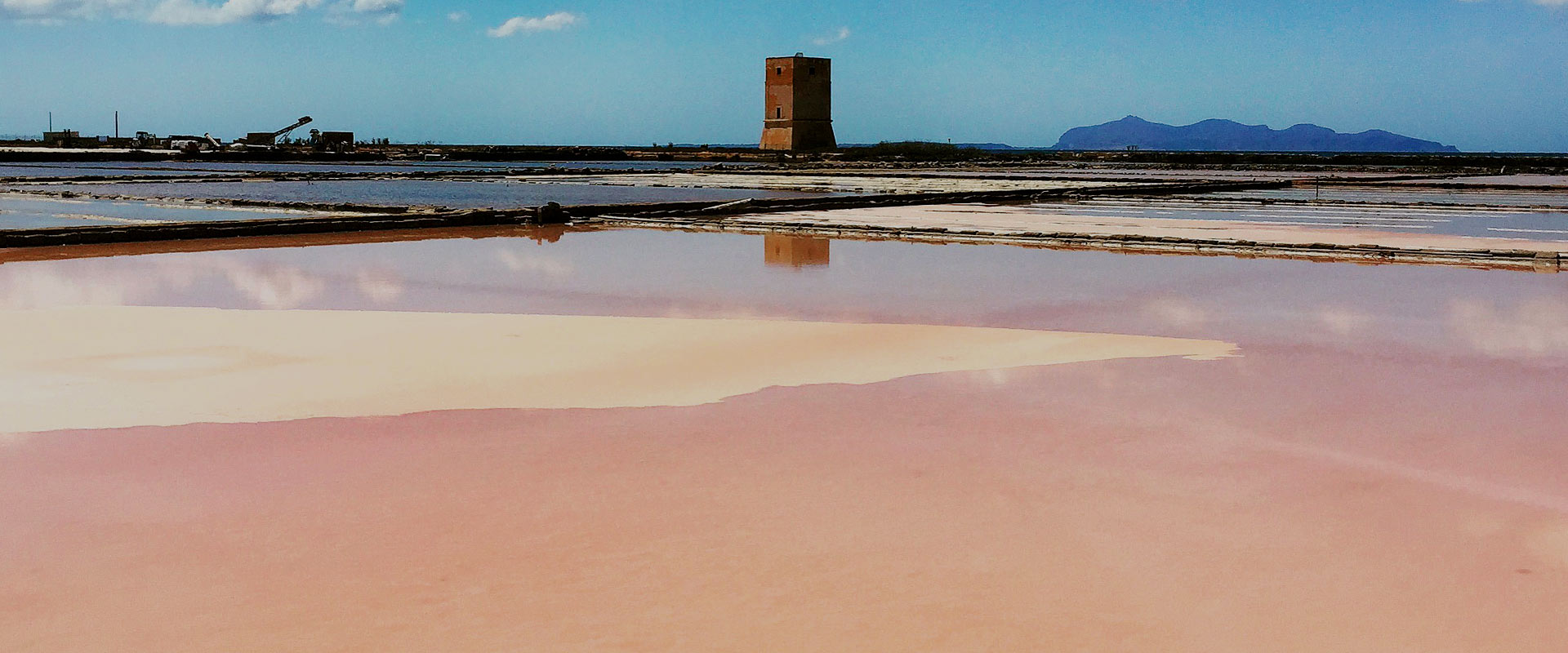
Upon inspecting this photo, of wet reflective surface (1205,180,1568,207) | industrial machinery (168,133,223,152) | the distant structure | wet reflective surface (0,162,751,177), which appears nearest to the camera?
wet reflective surface (1205,180,1568,207)

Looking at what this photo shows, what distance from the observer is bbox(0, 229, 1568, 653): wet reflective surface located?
2.84m

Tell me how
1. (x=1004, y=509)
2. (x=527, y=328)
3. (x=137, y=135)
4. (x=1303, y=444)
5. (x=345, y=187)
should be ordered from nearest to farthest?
(x=1004, y=509) → (x=1303, y=444) → (x=527, y=328) → (x=345, y=187) → (x=137, y=135)

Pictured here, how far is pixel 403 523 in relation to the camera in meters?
3.45

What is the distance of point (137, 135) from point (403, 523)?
80.3m

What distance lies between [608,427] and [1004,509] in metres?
1.42

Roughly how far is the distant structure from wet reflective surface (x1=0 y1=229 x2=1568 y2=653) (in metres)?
61.0

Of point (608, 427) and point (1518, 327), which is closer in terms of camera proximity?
point (608, 427)

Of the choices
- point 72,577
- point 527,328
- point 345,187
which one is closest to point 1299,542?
point 72,577

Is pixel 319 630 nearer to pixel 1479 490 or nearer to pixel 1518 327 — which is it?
pixel 1479 490

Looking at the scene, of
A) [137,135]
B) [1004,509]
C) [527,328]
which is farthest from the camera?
[137,135]

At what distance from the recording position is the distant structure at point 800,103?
6625cm

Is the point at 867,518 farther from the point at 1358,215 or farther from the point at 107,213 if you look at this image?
the point at 107,213

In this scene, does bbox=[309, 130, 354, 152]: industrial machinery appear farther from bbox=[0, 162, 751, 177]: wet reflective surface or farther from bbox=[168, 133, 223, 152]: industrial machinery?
bbox=[0, 162, 751, 177]: wet reflective surface

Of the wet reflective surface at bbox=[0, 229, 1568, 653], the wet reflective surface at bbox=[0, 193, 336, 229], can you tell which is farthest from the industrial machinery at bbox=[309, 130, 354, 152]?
the wet reflective surface at bbox=[0, 229, 1568, 653]
